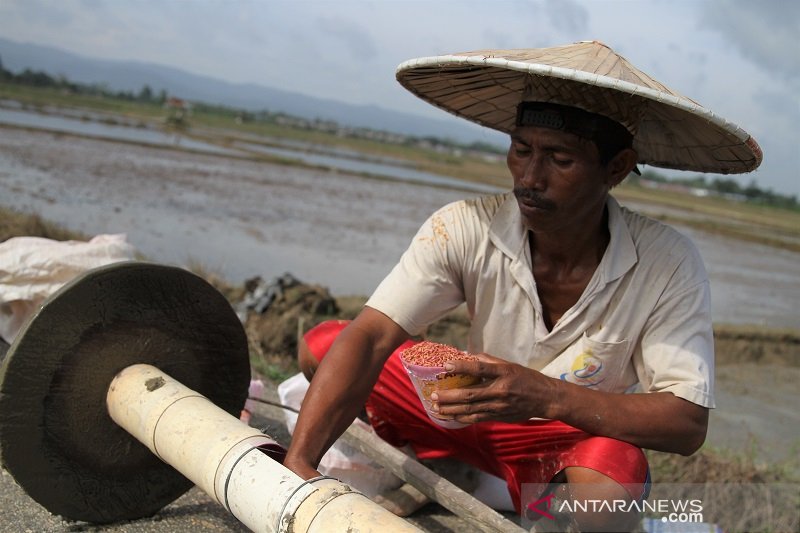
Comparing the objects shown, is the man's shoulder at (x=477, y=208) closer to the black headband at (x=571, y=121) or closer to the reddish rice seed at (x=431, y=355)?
the black headband at (x=571, y=121)

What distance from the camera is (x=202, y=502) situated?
2.39 metres

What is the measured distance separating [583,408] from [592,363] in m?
0.31

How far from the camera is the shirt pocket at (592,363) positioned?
2.30 metres

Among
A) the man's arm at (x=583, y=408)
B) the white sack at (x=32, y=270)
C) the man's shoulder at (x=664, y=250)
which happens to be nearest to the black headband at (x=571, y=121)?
the man's shoulder at (x=664, y=250)

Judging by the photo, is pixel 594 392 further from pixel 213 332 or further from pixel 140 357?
pixel 140 357

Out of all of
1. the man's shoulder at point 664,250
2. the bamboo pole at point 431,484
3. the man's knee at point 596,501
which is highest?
the man's shoulder at point 664,250

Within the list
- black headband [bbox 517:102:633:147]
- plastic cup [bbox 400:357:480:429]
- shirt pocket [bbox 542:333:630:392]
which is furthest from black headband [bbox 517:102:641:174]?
plastic cup [bbox 400:357:480:429]

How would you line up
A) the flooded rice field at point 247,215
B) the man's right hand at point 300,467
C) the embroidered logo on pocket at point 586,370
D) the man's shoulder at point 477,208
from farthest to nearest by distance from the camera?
the flooded rice field at point 247,215
the man's shoulder at point 477,208
the embroidered logo on pocket at point 586,370
the man's right hand at point 300,467

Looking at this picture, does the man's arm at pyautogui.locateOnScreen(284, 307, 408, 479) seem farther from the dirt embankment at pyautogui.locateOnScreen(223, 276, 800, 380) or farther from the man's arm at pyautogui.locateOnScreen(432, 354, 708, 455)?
the dirt embankment at pyautogui.locateOnScreen(223, 276, 800, 380)

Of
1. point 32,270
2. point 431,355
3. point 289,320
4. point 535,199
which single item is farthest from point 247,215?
point 431,355

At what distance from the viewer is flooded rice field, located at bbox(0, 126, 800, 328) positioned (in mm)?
8250

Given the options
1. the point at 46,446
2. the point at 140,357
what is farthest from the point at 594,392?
the point at 46,446

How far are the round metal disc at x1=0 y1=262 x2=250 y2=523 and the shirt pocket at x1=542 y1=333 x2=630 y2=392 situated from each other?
1.02 m

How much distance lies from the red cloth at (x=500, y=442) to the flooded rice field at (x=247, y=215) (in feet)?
13.0
